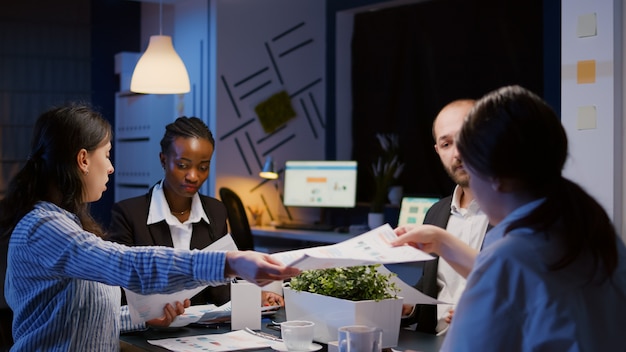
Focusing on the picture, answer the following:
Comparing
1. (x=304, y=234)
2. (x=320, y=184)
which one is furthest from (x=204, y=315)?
(x=320, y=184)

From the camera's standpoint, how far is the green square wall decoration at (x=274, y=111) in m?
6.44

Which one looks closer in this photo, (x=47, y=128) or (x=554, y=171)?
(x=554, y=171)

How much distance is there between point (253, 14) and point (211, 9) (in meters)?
0.35

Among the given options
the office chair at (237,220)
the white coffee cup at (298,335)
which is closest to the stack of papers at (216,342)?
the white coffee cup at (298,335)

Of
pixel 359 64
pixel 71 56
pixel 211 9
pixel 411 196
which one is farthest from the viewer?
pixel 71 56

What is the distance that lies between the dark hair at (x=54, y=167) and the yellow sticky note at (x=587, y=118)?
1792mm

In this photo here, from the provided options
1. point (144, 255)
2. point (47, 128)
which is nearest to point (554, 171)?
point (144, 255)

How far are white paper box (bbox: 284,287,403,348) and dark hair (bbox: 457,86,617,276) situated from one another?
0.92m

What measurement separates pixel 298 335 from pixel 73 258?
2.15ft

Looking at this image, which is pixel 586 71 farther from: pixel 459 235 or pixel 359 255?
pixel 359 255

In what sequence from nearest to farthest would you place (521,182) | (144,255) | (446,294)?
1. (521,182)
2. (144,255)
3. (446,294)

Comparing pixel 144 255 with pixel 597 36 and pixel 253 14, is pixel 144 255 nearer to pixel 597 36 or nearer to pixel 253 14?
pixel 597 36

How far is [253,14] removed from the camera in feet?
20.9

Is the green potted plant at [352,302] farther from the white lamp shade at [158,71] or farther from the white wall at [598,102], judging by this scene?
the white lamp shade at [158,71]
